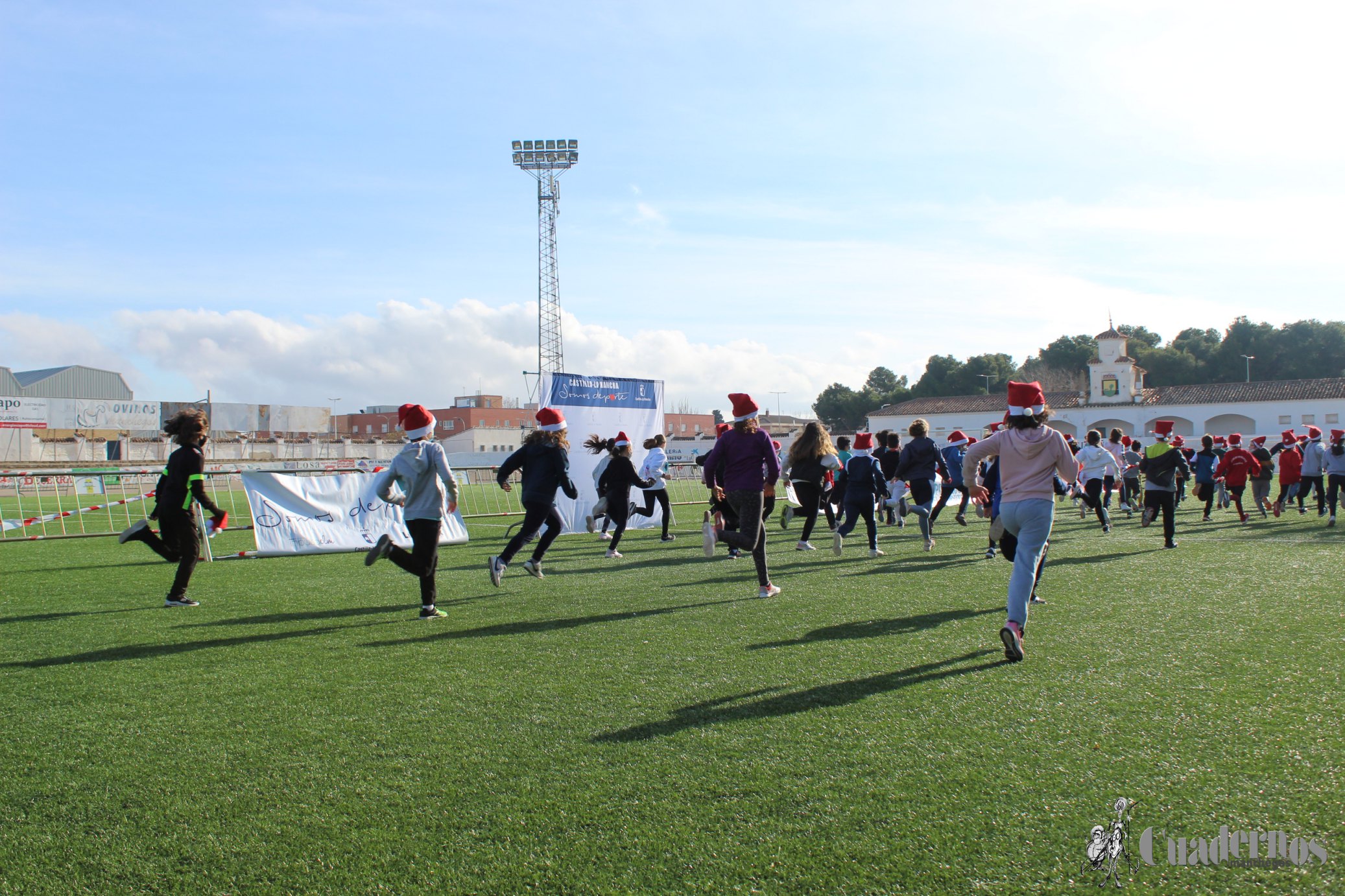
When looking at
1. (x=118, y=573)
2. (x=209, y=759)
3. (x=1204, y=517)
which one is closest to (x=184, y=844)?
(x=209, y=759)

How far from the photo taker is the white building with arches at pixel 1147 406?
57.2 metres

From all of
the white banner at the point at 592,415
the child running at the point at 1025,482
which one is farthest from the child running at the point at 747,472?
the white banner at the point at 592,415

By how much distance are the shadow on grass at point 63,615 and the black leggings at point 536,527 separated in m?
3.52

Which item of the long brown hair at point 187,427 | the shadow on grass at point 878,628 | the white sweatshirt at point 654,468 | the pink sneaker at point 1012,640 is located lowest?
the shadow on grass at point 878,628

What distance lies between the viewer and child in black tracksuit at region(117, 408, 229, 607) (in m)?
8.82

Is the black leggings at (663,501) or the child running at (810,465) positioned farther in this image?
the black leggings at (663,501)

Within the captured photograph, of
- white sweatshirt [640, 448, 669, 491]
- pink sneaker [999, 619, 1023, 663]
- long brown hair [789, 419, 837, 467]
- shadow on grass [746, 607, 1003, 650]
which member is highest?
long brown hair [789, 419, 837, 467]

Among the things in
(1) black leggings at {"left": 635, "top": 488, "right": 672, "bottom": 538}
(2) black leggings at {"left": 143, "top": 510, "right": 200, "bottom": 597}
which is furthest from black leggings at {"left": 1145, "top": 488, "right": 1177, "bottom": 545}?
(2) black leggings at {"left": 143, "top": 510, "right": 200, "bottom": 597}

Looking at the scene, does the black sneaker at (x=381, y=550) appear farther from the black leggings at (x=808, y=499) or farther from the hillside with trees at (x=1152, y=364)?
the hillside with trees at (x=1152, y=364)

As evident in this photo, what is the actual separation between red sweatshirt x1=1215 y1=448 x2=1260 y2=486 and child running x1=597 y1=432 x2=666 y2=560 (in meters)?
13.1

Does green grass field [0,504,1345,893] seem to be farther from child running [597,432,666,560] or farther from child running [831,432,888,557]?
child running [597,432,666,560]

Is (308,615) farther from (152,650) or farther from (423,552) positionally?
(152,650)

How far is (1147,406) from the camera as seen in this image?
204 ft

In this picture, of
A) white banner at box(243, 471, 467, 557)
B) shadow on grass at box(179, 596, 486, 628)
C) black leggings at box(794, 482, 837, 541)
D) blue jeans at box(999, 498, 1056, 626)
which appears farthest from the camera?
white banner at box(243, 471, 467, 557)
